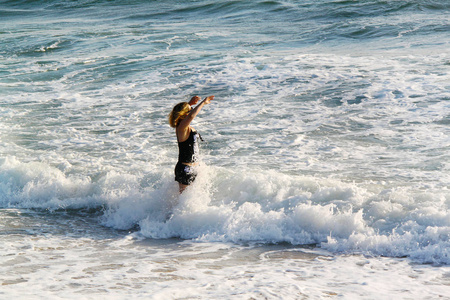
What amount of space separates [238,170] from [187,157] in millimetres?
1747

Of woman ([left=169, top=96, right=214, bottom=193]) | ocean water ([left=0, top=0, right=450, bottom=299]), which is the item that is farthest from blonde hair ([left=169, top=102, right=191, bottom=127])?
ocean water ([left=0, top=0, right=450, bottom=299])

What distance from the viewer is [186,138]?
7.08 metres

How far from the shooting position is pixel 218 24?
23.5 m

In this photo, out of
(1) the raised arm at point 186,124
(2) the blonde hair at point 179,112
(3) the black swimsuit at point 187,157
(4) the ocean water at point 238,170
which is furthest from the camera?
(3) the black swimsuit at point 187,157

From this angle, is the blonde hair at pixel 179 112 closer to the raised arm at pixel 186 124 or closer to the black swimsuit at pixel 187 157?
the raised arm at pixel 186 124

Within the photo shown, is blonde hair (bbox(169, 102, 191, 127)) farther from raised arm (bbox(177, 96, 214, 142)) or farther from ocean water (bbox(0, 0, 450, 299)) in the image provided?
ocean water (bbox(0, 0, 450, 299))

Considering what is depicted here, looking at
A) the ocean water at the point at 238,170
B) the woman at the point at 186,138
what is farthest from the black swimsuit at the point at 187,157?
the ocean water at the point at 238,170

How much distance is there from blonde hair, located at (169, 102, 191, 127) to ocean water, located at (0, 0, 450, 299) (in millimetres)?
1125

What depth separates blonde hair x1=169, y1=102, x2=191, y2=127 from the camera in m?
6.87

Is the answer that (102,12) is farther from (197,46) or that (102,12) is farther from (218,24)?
(197,46)

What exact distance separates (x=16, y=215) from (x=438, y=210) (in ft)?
19.2

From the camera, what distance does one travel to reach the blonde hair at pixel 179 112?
687 cm

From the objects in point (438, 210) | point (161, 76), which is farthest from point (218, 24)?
point (438, 210)

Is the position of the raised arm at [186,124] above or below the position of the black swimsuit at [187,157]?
above
